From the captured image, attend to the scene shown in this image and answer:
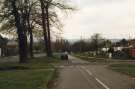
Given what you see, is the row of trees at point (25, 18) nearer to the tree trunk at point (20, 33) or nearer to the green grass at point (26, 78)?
the tree trunk at point (20, 33)

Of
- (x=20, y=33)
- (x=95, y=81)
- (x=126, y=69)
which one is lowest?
(x=95, y=81)

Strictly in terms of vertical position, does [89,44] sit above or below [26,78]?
above

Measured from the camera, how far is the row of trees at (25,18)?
185ft

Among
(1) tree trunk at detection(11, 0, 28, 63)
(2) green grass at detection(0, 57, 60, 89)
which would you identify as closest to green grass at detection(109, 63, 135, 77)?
(2) green grass at detection(0, 57, 60, 89)

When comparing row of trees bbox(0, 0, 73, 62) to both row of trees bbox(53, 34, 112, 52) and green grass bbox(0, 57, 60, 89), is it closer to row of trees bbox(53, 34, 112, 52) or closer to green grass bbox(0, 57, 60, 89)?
green grass bbox(0, 57, 60, 89)

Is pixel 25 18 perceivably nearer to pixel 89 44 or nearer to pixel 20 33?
pixel 20 33

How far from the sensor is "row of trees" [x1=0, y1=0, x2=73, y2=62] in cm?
5628

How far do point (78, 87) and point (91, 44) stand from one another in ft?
497

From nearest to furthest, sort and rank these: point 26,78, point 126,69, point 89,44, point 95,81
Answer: point 95,81, point 26,78, point 126,69, point 89,44

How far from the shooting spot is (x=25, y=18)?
6078cm

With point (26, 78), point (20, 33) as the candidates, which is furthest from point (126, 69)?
point (20, 33)

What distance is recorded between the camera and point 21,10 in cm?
5953

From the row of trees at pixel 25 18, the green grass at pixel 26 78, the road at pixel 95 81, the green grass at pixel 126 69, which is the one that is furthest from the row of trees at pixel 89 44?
the road at pixel 95 81

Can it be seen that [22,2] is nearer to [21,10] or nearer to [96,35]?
[21,10]
